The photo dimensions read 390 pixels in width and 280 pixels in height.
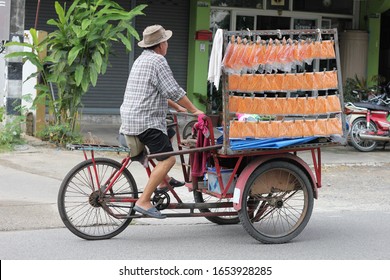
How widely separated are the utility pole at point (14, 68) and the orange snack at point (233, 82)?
643 centimetres

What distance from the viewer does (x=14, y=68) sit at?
1230 centimetres

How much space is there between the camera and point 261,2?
1808 cm

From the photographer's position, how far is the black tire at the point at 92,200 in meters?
6.75

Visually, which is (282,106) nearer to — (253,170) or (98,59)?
(253,170)

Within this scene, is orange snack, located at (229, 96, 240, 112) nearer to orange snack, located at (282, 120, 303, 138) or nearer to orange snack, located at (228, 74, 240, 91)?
orange snack, located at (228, 74, 240, 91)

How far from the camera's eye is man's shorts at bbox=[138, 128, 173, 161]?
22.0 ft

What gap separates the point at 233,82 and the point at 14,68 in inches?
263

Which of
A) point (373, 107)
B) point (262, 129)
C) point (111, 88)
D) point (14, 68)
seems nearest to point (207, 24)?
point (111, 88)

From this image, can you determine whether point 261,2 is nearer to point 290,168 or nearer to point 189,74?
point 189,74

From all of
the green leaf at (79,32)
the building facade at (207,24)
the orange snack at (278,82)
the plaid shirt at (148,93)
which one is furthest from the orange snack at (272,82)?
the building facade at (207,24)

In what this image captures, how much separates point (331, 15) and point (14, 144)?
10.1 metres

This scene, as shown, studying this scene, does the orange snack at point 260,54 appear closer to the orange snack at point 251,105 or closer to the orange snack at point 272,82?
the orange snack at point 272,82

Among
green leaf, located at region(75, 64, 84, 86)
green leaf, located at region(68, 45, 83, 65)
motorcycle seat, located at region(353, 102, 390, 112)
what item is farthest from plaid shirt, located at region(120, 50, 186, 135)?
motorcycle seat, located at region(353, 102, 390, 112)

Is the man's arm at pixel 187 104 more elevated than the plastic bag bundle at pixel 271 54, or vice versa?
the plastic bag bundle at pixel 271 54
